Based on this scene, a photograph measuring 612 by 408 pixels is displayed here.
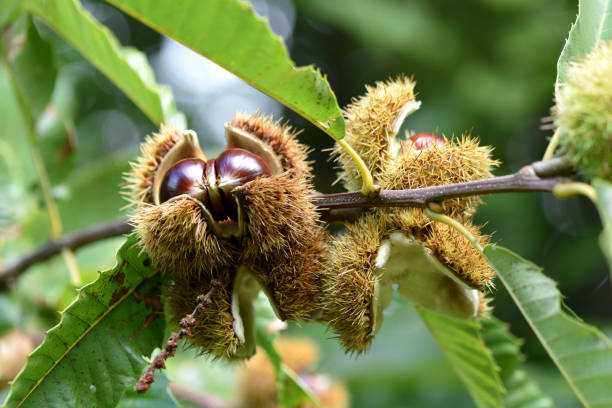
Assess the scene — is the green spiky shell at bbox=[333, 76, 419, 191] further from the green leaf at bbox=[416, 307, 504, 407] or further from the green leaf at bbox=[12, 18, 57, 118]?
the green leaf at bbox=[12, 18, 57, 118]

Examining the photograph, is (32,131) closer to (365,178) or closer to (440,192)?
(365,178)

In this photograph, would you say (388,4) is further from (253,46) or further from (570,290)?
(253,46)

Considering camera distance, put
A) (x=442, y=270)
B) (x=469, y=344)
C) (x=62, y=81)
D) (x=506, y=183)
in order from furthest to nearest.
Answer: (x=62, y=81) < (x=469, y=344) < (x=442, y=270) < (x=506, y=183)

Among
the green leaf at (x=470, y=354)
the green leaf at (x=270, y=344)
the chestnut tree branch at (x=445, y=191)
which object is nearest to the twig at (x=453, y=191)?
the chestnut tree branch at (x=445, y=191)

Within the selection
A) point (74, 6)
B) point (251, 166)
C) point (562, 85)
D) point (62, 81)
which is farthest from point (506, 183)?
point (62, 81)

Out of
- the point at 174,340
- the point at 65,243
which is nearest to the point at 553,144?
the point at 174,340

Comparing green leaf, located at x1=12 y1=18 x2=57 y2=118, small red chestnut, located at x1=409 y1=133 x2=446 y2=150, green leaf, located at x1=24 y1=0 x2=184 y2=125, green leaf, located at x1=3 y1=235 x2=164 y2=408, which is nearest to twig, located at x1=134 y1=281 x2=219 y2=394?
green leaf, located at x1=3 y1=235 x2=164 y2=408

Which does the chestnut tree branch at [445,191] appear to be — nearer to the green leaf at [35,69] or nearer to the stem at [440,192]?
the stem at [440,192]
